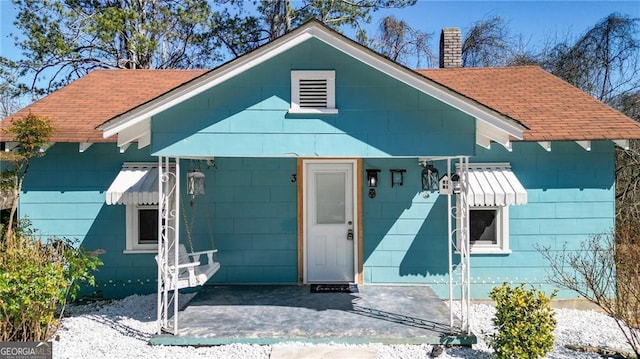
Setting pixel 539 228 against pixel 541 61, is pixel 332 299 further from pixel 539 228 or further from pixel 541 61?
pixel 541 61

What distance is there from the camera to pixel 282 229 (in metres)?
8.98

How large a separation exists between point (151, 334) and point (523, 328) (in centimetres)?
598

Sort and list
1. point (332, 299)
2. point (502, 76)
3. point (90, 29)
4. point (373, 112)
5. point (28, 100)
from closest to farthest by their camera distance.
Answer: point (373, 112), point (332, 299), point (502, 76), point (90, 29), point (28, 100)

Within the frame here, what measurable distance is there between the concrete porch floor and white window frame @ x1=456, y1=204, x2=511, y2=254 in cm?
158

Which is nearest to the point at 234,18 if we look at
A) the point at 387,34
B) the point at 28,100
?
the point at 387,34

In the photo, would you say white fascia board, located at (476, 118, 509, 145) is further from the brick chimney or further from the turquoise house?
the brick chimney

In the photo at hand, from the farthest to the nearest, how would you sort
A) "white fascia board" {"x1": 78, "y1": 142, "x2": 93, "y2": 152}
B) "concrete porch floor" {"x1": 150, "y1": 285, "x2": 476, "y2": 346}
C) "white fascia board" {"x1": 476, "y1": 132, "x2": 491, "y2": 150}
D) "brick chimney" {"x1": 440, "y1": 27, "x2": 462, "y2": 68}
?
"brick chimney" {"x1": 440, "y1": 27, "x2": 462, "y2": 68} < "white fascia board" {"x1": 78, "y1": 142, "x2": 93, "y2": 152} < "white fascia board" {"x1": 476, "y1": 132, "x2": 491, "y2": 150} < "concrete porch floor" {"x1": 150, "y1": 285, "x2": 476, "y2": 346}

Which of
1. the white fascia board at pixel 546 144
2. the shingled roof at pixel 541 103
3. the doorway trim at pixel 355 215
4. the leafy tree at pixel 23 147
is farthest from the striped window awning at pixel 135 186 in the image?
the white fascia board at pixel 546 144

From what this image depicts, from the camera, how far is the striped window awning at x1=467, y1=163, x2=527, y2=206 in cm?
792

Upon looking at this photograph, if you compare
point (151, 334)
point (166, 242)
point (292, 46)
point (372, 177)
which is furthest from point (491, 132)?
point (151, 334)

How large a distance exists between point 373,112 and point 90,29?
52.4 feet

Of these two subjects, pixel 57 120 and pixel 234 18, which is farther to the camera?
pixel 234 18

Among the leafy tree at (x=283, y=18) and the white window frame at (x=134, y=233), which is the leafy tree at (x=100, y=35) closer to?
the leafy tree at (x=283, y=18)

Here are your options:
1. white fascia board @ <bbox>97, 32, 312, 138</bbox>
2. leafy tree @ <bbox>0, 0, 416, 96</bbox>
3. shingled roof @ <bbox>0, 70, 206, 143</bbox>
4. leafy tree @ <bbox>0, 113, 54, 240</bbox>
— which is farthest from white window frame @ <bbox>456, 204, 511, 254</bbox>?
leafy tree @ <bbox>0, 0, 416, 96</bbox>
